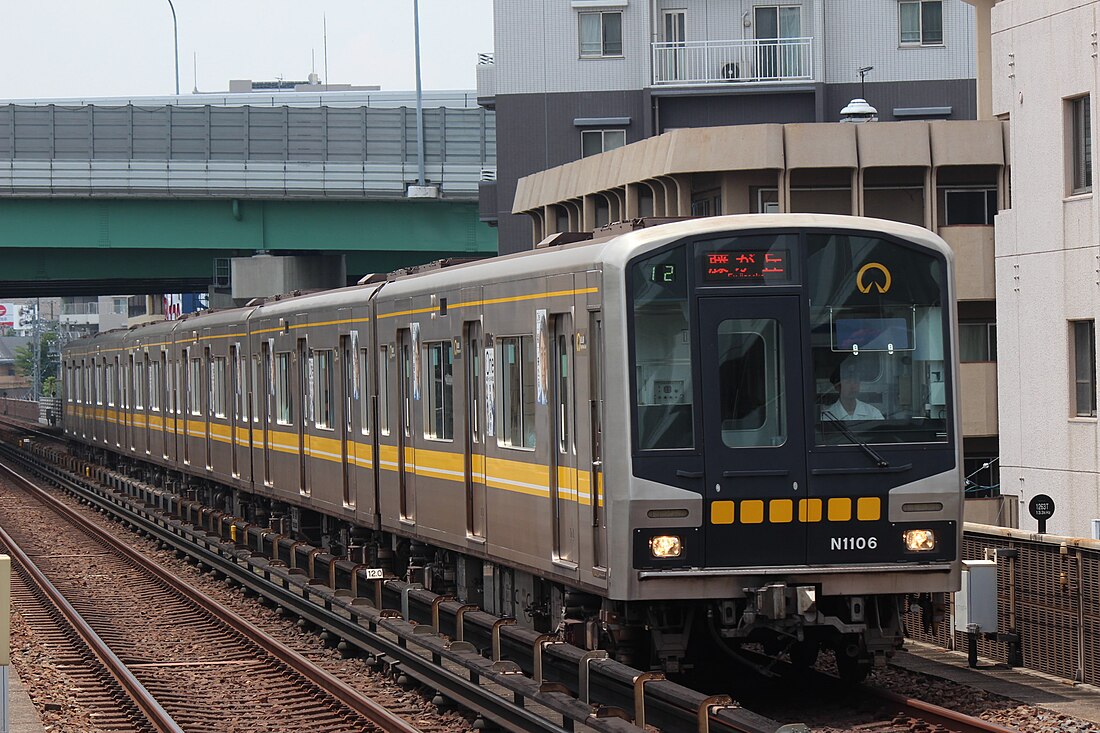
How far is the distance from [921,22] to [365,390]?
2747 cm

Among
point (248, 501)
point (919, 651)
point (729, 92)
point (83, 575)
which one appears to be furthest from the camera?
point (729, 92)

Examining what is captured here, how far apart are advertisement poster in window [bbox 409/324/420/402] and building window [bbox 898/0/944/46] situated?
28.5 metres

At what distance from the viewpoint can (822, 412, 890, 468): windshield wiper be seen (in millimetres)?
11000

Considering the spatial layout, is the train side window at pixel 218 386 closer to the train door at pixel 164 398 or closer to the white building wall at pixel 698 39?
the train door at pixel 164 398

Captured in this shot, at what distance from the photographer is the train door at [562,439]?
11.6m

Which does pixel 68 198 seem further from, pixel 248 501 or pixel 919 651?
pixel 919 651

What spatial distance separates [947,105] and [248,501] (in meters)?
21.4

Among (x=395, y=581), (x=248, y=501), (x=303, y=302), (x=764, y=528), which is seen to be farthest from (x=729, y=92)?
(x=764, y=528)

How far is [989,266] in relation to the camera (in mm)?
28453

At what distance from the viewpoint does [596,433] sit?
11.2 metres

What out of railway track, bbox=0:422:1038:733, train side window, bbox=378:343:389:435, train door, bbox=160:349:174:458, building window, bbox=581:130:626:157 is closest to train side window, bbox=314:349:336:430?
train side window, bbox=378:343:389:435

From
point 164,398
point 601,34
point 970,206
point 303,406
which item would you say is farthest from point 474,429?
point 601,34

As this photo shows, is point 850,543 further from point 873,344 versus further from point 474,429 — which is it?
point 474,429

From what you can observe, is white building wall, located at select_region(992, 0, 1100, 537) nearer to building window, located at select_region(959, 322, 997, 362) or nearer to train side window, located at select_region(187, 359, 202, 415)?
building window, located at select_region(959, 322, 997, 362)
